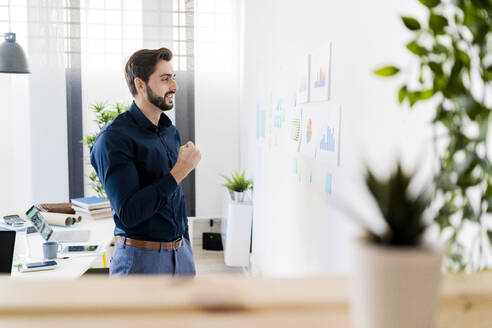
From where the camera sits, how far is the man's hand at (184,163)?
2.12 meters

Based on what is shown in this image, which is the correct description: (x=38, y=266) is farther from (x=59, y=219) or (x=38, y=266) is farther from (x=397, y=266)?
(x=397, y=266)

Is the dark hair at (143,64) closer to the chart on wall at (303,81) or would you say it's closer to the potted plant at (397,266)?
the chart on wall at (303,81)

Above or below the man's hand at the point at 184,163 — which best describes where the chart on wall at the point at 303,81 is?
above

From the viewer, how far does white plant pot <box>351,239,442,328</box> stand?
0.52m

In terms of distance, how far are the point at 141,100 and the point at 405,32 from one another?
55.7 inches

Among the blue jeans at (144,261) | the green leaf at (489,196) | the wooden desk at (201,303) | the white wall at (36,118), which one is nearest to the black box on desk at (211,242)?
the white wall at (36,118)

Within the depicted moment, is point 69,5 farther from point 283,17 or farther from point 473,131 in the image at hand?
point 473,131

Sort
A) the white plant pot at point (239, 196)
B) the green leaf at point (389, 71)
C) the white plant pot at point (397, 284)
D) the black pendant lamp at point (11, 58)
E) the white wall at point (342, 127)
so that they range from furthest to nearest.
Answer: the white plant pot at point (239, 196), the black pendant lamp at point (11, 58), the white wall at point (342, 127), the green leaf at point (389, 71), the white plant pot at point (397, 284)

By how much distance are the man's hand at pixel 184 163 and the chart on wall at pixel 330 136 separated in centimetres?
57

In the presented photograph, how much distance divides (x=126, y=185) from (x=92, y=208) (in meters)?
1.65

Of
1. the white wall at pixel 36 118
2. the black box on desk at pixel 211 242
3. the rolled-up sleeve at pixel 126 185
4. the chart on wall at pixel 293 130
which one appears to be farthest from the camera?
the black box on desk at pixel 211 242

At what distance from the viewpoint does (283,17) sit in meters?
2.98

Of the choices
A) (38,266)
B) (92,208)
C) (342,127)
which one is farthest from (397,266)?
(92,208)

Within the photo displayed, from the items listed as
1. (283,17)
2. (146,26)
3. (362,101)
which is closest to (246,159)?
(146,26)
